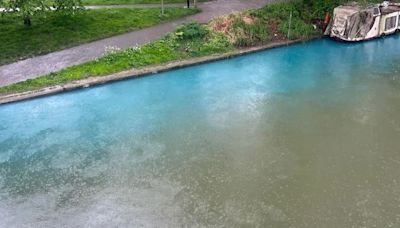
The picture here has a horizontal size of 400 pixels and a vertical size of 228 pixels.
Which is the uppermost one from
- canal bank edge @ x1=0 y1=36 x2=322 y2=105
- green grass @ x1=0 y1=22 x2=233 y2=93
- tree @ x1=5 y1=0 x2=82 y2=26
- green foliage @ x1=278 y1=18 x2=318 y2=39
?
tree @ x1=5 y1=0 x2=82 y2=26

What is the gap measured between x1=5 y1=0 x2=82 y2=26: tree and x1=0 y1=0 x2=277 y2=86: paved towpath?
188 cm

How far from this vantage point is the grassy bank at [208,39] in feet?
56.9

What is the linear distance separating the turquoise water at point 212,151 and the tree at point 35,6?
430 cm

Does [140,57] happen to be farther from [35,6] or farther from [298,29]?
[298,29]

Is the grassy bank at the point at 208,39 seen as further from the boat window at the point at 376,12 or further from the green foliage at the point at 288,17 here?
the boat window at the point at 376,12

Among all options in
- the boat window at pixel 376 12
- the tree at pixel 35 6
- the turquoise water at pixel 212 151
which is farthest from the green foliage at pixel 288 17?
the tree at pixel 35 6

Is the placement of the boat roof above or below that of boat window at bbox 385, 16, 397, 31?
above

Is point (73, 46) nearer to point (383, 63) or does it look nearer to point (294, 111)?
point (294, 111)

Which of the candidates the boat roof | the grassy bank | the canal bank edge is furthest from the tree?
the boat roof

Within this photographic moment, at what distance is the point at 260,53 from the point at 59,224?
1213 centimetres

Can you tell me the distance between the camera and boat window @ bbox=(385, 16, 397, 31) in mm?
21905

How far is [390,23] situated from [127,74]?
40.4 ft

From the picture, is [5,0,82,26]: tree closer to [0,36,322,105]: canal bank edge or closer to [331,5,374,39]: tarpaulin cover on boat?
[0,36,322,105]: canal bank edge

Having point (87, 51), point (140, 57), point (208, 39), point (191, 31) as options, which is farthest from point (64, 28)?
point (208, 39)
